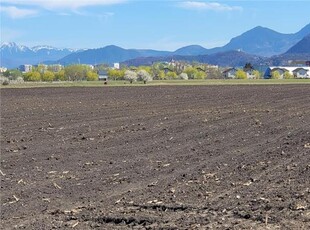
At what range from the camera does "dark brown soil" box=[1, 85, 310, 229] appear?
8.12 meters

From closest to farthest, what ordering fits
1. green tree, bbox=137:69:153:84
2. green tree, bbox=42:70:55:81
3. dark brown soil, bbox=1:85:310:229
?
dark brown soil, bbox=1:85:310:229 < green tree, bbox=137:69:153:84 < green tree, bbox=42:70:55:81

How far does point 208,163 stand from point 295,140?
190 inches

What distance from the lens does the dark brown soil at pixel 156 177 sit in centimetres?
812

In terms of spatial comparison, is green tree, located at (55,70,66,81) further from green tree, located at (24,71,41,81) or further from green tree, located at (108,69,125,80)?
green tree, located at (108,69,125,80)

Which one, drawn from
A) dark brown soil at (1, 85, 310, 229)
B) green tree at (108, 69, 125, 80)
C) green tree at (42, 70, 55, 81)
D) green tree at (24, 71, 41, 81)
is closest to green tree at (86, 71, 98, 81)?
green tree at (108, 69, 125, 80)

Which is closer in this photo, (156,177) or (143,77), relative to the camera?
(156,177)

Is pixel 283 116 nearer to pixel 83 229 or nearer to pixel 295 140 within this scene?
pixel 295 140

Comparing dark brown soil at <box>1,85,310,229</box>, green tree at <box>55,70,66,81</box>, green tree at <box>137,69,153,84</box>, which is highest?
dark brown soil at <box>1,85,310,229</box>

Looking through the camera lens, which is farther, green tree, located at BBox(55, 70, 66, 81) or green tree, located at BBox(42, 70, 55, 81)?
green tree, located at BBox(55, 70, 66, 81)

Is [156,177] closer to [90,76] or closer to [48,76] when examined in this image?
[90,76]

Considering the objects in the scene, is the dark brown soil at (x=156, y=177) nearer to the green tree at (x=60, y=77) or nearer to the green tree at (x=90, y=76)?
the green tree at (x=90, y=76)

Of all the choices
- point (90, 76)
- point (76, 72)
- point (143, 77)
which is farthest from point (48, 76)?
point (143, 77)

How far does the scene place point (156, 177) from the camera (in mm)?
11172

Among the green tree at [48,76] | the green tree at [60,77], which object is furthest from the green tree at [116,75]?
the green tree at [48,76]
